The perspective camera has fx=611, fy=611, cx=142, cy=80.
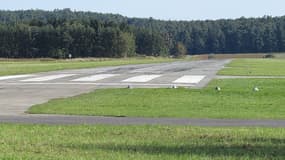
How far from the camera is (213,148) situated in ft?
37.1

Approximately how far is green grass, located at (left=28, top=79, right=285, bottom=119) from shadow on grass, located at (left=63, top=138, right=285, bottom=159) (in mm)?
6291

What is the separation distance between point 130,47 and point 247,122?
540 ft

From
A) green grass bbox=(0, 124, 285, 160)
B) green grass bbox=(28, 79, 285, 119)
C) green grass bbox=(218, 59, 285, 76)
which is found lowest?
green grass bbox=(218, 59, 285, 76)

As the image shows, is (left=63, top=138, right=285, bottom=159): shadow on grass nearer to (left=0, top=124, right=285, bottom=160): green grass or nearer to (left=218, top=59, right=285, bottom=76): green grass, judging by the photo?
(left=0, top=124, right=285, bottom=160): green grass

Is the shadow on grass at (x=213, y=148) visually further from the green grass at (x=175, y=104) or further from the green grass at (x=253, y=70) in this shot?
the green grass at (x=253, y=70)

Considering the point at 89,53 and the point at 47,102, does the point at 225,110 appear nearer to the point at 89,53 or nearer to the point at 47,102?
the point at 47,102

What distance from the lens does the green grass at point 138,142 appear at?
10375 millimetres

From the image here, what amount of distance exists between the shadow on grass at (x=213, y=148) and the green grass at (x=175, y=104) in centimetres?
629

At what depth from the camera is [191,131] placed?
14008 millimetres

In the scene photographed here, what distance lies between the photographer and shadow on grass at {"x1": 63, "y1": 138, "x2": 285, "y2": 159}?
416 inches

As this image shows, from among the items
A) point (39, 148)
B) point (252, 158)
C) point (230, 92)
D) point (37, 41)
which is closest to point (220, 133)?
point (252, 158)

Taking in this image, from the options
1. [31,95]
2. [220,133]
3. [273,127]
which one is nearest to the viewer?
[220,133]

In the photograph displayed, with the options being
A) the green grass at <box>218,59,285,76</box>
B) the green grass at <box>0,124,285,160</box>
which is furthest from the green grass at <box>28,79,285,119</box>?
the green grass at <box>218,59,285,76</box>

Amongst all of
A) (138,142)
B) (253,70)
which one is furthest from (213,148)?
(253,70)
